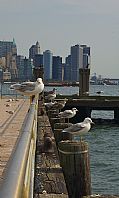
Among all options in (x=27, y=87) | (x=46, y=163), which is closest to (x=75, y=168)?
(x=46, y=163)

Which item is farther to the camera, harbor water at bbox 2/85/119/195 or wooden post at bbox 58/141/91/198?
harbor water at bbox 2/85/119/195

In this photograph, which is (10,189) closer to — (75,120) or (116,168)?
(116,168)

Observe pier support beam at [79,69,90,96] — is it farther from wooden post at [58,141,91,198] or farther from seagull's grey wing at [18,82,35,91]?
wooden post at [58,141,91,198]

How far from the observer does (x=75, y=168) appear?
8.04 metres

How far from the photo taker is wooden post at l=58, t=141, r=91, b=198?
8039 mm

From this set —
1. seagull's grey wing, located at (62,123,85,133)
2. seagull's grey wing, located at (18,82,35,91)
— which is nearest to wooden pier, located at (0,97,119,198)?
seagull's grey wing, located at (62,123,85,133)

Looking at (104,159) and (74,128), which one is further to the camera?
(104,159)

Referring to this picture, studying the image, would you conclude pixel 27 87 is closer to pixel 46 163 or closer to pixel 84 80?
pixel 46 163

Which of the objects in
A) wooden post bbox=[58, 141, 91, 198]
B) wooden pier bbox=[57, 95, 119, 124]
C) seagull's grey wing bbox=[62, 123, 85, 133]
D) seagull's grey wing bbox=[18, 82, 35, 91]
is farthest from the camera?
wooden pier bbox=[57, 95, 119, 124]

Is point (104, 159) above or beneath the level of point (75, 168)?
beneath

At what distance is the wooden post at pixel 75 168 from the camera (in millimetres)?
8039

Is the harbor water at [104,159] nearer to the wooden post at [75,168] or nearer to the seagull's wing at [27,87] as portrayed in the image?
the seagull's wing at [27,87]

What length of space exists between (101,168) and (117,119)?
24.5 m

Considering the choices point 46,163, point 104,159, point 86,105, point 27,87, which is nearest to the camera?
point 46,163
